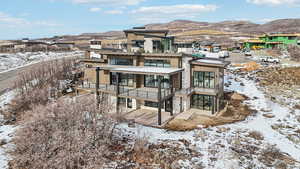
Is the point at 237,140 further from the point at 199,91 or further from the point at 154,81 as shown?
the point at 154,81

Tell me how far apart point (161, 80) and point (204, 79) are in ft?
16.5

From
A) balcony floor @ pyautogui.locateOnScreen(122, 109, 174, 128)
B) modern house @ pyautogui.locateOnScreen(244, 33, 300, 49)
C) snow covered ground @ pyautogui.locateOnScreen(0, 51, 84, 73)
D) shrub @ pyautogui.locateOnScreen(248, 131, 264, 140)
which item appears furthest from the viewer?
modern house @ pyautogui.locateOnScreen(244, 33, 300, 49)

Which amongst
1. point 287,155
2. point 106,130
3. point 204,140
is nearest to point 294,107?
point 287,155

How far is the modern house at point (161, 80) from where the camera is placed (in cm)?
2575

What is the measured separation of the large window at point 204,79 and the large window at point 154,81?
332 cm

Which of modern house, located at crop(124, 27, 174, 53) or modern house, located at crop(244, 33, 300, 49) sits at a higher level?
modern house, located at crop(244, 33, 300, 49)

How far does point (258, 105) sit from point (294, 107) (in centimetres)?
431

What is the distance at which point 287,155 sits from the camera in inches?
709

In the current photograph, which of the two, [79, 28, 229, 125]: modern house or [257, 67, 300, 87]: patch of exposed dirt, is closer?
[79, 28, 229, 125]: modern house

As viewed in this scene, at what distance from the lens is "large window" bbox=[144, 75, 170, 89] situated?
2673 centimetres

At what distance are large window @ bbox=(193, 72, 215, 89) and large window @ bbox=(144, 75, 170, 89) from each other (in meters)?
3.32

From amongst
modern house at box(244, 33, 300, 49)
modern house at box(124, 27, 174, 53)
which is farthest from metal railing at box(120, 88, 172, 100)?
modern house at box(244, 33, 300, 49)

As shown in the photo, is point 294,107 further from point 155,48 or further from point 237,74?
point 237,74

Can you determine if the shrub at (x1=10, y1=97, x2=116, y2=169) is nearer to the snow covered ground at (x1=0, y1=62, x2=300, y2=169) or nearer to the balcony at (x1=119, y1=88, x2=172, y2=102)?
the snow covered ground at (x1=0, y1=62, x2=300, y2=169)
